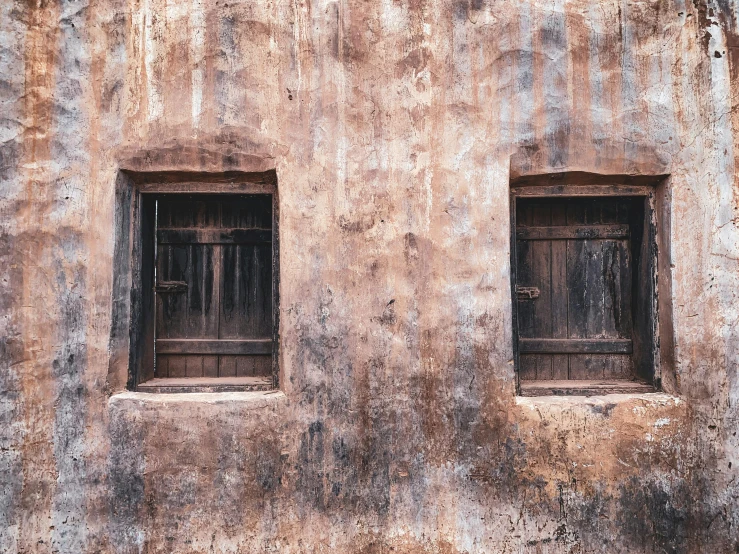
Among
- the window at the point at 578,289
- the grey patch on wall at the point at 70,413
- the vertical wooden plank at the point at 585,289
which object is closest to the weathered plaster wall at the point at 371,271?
the grey patch on wall at the point at 70,413

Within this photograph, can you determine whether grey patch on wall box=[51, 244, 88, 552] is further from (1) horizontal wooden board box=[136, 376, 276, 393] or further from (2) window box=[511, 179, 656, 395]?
(2) window box=[511, 179, 656, 395]

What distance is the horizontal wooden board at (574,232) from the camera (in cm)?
305

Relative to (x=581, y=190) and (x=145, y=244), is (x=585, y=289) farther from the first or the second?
(x=145, y=244)

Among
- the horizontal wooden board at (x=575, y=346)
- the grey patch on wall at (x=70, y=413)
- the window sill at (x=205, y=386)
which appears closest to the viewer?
the grey patch on wall at (x=70, y=413)

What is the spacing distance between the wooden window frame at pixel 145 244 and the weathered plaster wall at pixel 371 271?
0.10 meters

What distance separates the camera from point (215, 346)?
3.03 metres

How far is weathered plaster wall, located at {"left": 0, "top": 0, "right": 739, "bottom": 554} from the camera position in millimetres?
2734

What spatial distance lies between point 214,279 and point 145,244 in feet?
1.41

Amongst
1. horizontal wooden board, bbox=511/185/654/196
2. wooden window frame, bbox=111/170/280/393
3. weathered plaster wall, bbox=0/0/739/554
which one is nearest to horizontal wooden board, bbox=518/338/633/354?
weathered plaster wall, bbox=0/0/739/554

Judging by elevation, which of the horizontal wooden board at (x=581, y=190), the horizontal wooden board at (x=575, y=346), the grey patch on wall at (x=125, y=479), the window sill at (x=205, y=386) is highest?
the horizontal wooden board at (x=581, y=190)

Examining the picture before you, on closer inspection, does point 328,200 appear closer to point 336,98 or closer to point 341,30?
point 336,98

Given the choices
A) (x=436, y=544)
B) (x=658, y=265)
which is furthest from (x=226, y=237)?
(x=658, y=265)

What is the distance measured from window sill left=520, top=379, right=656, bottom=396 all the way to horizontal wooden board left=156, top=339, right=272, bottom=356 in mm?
1526

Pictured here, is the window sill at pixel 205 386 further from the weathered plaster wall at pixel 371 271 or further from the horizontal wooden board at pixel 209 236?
the horizontal wooden board at pixel 209 236
